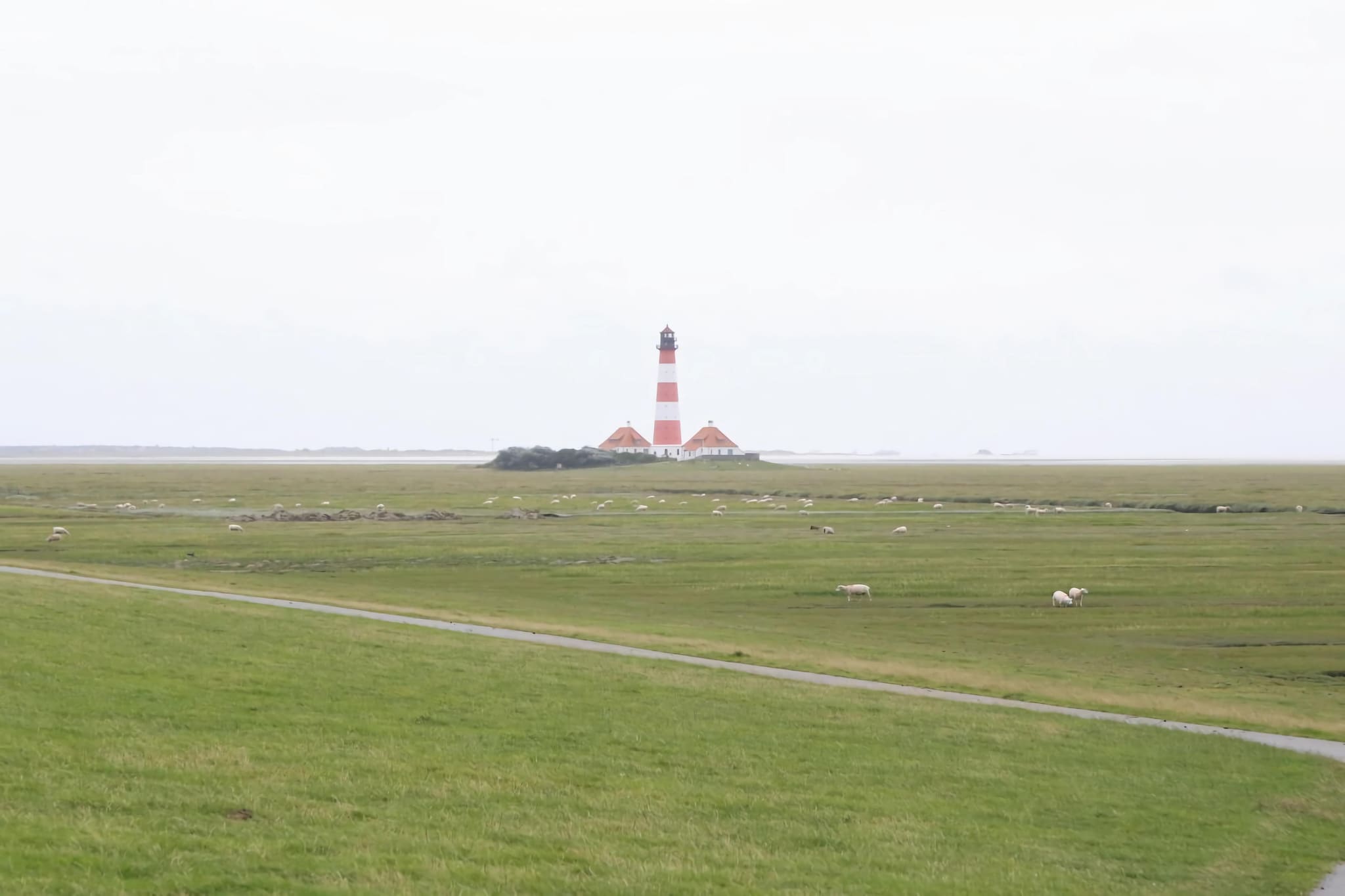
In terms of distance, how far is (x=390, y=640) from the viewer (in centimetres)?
2698

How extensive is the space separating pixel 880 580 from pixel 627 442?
148 metres

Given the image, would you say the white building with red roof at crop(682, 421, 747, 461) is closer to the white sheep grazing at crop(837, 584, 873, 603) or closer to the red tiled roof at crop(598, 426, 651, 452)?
the red tiled roof at crop(598, 426, 651, 452)

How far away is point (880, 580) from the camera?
47312 mm

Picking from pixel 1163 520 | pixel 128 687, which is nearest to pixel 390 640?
pixel 128 687

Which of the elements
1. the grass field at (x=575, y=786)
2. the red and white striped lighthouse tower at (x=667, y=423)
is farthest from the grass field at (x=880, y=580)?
the red and white striped lighthouse tower at (x=667, y=423)

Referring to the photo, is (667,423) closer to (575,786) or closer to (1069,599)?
(1069,599)

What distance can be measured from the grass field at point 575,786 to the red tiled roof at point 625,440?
170003 millimetres

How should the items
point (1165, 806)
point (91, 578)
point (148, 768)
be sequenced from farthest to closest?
1. point (91, 578)
2. point (1165, 806)
3. point (148, 768)

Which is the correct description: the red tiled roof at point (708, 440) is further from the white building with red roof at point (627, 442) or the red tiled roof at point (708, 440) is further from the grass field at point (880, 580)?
the grass field at point (880, 580)

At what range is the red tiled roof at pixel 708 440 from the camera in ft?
614

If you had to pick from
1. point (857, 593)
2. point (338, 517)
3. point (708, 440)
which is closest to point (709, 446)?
point (708, 440)

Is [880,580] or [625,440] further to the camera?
[625,440]

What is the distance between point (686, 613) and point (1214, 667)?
15.6 m

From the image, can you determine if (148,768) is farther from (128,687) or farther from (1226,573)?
(1226,573)
